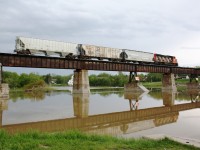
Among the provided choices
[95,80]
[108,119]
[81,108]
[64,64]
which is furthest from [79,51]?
[95,80]

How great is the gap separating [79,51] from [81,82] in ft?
16.5

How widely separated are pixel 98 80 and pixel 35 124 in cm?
10014

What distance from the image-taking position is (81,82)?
145ft

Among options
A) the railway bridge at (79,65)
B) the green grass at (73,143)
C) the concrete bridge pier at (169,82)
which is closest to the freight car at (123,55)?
the railway bridge at (79,65)

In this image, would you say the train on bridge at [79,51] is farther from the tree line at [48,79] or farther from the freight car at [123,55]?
the tree line at [48,79]

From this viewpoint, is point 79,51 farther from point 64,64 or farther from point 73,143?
point 73,143

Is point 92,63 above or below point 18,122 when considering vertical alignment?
above

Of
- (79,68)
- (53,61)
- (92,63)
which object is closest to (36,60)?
(53,61)

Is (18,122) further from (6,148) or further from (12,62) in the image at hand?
(12,62)

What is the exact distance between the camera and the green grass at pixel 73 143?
307 inches

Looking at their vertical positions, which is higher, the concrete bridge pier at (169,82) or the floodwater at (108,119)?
the concrete bridge pier at (169,82)

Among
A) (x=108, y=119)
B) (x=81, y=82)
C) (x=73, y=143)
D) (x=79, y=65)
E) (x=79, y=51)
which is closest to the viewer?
(x=73, y=143)

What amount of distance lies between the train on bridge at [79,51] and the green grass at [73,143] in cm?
2822

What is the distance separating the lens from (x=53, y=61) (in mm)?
40156
